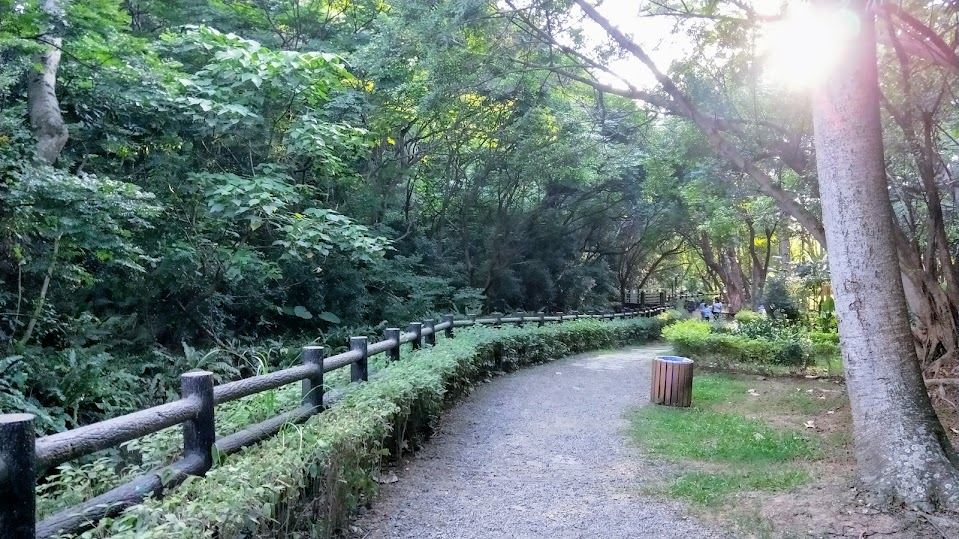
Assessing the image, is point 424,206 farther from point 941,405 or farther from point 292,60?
point 941,405

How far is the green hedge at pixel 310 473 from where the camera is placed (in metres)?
2.62

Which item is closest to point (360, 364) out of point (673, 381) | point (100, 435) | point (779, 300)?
point (100, 435)

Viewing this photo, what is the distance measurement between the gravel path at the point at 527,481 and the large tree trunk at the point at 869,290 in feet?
5.06

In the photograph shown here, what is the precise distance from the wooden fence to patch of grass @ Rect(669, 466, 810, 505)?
A: 3.01 meters

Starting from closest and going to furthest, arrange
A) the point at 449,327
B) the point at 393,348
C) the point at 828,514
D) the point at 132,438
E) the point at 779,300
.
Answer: the point at 132,438 → the point at 828,514 → the point at 393,348 → the point at 449,327 → the point at 779,300

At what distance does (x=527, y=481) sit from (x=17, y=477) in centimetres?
403

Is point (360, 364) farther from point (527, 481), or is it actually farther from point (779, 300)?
point (779, 300)

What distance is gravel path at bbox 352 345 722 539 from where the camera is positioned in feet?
14.6

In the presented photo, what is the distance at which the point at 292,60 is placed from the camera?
9430 mm

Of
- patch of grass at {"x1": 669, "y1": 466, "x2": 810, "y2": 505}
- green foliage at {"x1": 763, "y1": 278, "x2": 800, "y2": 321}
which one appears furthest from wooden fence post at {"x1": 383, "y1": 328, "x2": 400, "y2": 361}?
green foliage at {"x1": 763, "y1": 278, "x2": 800, "y2": 321}

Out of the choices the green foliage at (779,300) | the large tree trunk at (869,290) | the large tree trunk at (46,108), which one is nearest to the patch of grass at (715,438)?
the large tree trunk at (869,290)

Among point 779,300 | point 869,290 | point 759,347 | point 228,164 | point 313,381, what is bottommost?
point 759,347

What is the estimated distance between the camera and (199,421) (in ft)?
11.1

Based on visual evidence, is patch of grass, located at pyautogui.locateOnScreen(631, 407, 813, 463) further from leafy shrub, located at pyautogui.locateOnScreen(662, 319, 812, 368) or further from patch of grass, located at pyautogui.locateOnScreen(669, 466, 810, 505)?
leafy shrub, located at pyautogui.locateOnScreen(662, 319, 812, 368)
